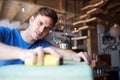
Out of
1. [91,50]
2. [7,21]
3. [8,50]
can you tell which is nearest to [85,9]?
[91,50]

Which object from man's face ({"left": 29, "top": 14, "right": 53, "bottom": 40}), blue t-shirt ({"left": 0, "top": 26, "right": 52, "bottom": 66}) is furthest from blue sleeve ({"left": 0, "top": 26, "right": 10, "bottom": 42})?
man's face ({"left": 29, "top": 14, "right": 53, "bottom": 40})

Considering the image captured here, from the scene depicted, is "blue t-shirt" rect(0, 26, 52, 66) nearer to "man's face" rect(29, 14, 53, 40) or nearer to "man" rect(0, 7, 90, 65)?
"man" rect(0, 7, 90, 65)

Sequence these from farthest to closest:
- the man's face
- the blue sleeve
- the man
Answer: the blue sleeve, the man's face, the man

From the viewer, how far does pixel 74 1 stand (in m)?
4.90

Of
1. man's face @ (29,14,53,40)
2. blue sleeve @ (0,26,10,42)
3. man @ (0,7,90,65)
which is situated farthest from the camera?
blue sleeve @ (0,26,10,42)

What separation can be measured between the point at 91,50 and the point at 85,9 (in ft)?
3.26

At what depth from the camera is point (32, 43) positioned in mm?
1231

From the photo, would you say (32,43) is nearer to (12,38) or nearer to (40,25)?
(12,38)

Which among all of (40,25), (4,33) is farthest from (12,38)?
(40,25)

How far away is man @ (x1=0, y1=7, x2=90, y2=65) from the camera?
57 centimetres

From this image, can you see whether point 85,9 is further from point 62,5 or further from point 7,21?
point 7,21

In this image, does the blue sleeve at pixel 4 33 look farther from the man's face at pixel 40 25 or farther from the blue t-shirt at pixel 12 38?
the man's face at pixel 40 25

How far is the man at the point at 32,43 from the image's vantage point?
0.57 m

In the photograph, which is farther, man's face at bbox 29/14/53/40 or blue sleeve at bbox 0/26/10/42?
blue sleeve at bbox 0/26/10/42
